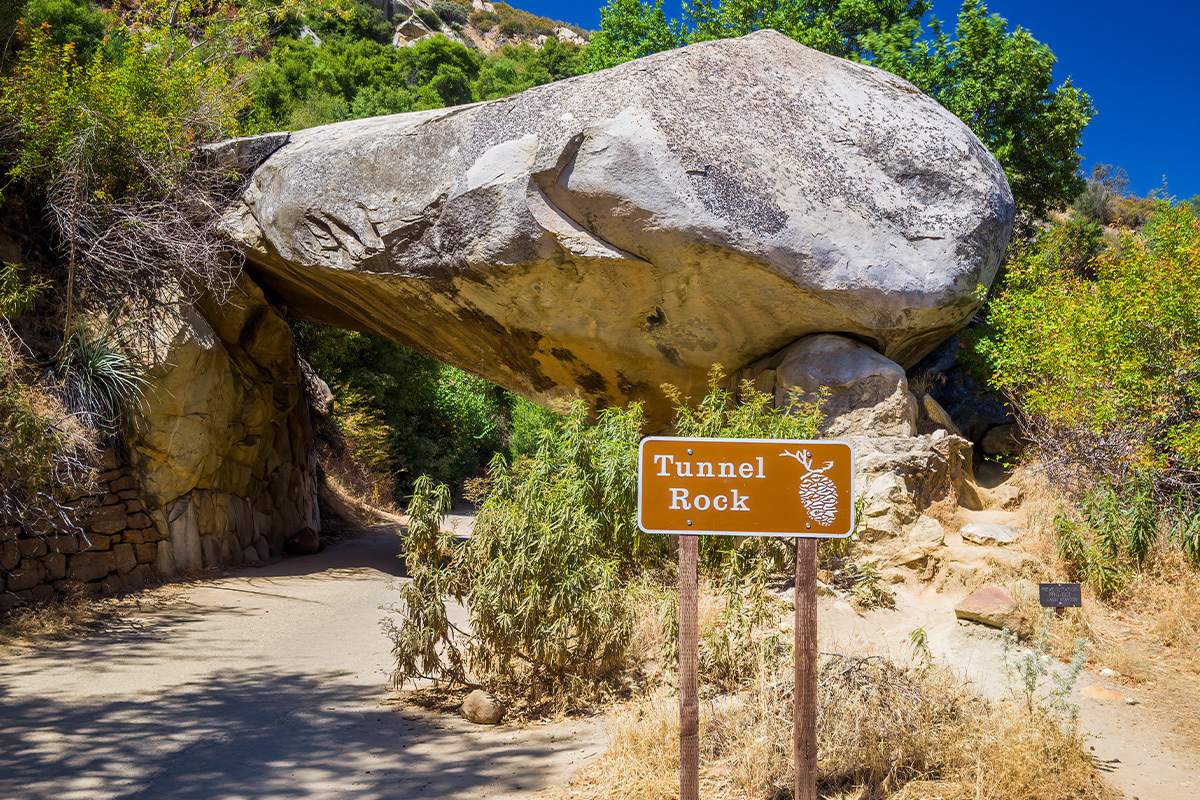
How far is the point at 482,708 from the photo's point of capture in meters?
4.62

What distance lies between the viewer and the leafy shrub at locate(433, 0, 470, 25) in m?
54.3

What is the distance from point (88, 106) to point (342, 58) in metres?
24.4

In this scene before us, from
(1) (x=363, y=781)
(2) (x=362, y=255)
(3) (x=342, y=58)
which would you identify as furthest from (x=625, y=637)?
(3) (x=342, y=58)

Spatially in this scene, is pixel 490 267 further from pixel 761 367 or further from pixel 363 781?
pixel 363 781

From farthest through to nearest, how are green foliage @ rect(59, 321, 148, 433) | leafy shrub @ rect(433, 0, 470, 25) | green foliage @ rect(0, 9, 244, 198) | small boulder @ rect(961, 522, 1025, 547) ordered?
leafy shrub @ rect(433, 0, 470, 25)
green foliage @ rect(0, 9, 244, 198)
green foliage @ rect(59, 321, 148, 433)
small boulder @ rect(961, 522, 1025, 547)

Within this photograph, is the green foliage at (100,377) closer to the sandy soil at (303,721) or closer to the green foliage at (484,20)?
the sandy soil at (303,721)

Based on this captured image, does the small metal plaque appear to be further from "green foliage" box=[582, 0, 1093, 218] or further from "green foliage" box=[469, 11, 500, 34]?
"green foliage" box=[469, 11, 500, 34]

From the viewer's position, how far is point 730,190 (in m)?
7.21

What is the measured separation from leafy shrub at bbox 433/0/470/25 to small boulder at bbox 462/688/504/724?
5679cm

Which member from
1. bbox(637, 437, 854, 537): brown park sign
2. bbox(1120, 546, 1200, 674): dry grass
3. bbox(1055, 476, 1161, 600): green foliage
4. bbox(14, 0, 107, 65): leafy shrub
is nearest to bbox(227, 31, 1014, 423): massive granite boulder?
bbox(1055, 476, 1161, 600): green foliage

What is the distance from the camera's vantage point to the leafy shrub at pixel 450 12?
54275mm

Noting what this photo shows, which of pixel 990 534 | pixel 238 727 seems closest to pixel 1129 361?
pixel 990 534

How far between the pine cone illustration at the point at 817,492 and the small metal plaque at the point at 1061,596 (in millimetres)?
2965

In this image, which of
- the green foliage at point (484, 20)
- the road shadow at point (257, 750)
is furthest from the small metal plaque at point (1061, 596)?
the green foliage at point (484, 20)
